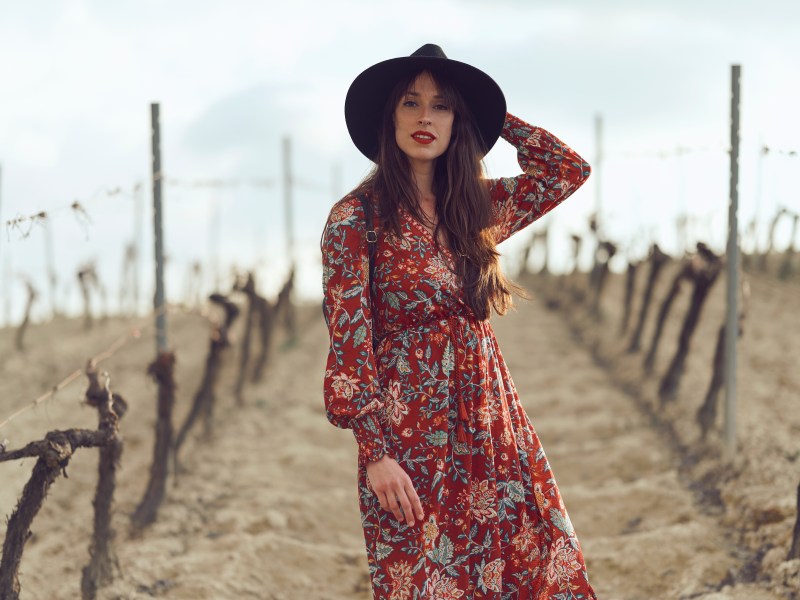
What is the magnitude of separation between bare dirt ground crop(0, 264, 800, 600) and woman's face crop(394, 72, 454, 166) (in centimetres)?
227

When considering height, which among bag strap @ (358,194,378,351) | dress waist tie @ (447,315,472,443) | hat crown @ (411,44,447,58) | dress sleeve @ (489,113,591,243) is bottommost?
dress waist tie @ (447,315,472,443)

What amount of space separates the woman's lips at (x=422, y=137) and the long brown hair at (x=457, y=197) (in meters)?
0.07

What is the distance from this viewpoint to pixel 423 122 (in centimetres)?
253

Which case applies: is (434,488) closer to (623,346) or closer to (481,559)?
(481,559)

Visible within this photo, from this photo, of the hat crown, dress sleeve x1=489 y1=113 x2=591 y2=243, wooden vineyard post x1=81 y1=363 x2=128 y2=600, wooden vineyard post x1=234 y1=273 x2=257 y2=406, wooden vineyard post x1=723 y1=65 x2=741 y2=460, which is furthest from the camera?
wooden vineyard post x1=234 y1=273 x2=257 y2=406

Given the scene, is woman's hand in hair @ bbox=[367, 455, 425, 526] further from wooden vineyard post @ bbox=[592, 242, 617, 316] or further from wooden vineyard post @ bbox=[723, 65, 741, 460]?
wooden vineyard post @ bbox=[592, 242, 617, 316]

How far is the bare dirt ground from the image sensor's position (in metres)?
4.32

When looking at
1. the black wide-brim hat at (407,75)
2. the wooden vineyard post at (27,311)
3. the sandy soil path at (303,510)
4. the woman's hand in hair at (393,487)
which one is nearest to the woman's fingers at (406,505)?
the woman's hand in hair at (393,487)

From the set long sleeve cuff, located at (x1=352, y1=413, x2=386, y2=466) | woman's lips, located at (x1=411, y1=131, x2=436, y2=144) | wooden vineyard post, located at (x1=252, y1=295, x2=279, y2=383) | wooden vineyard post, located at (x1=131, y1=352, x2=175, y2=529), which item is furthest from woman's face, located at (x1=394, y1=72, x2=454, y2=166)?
wooden vineyard post, located at (x1=252, y1=295, x2=279, y2=383)

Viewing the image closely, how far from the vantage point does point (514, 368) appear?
9.62 metres

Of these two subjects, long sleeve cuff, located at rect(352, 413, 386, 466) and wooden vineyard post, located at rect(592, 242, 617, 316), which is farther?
wooden vineyard post, located at rect(592, 242, 617, 316)

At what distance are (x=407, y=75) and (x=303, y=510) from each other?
11.2 feet

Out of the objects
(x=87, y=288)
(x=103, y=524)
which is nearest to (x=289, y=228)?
(x=87, y=288)

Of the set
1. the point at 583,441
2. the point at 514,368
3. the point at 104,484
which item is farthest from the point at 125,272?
the point at 104,484
